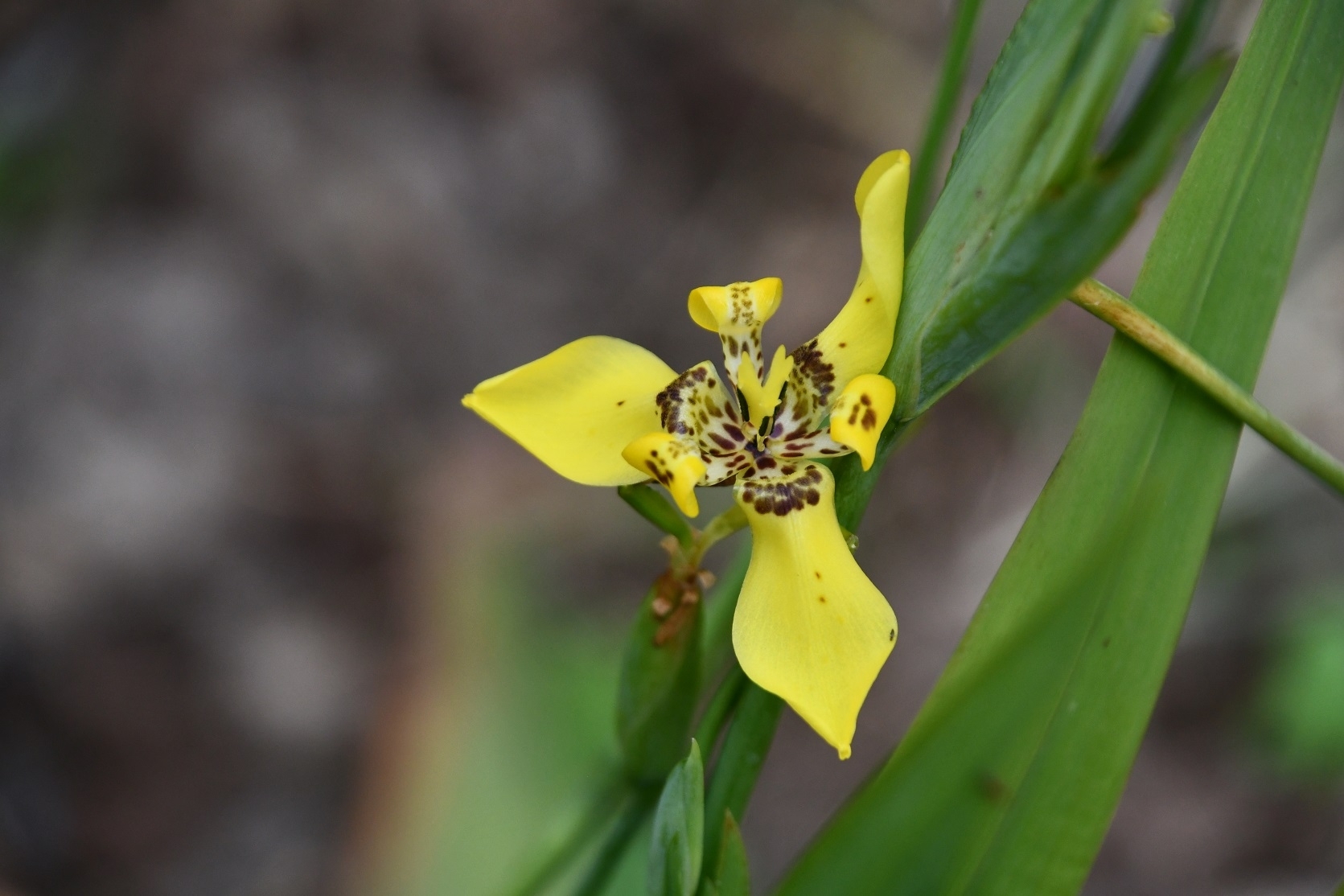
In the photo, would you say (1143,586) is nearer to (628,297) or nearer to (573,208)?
(628,297)

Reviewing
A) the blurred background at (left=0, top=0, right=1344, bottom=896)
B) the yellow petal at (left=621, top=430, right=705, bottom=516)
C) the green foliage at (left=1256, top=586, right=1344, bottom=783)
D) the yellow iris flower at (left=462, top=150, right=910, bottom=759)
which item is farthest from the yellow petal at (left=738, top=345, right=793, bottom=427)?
the green foliage at (left=1256, top=586, right=1344, bottom=783)

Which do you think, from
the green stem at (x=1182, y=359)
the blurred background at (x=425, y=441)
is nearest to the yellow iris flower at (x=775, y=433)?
the green stem at (x=1182, y=359)

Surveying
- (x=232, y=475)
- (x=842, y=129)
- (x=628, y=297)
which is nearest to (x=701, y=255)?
(x=628, y=297)

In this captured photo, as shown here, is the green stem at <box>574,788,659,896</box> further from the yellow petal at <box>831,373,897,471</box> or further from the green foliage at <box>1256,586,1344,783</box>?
the green foliage at <box>1256,586,1344,783</box>

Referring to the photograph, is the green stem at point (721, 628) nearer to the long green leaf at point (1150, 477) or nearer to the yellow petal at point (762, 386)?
the yellow petal at point (762, 386)

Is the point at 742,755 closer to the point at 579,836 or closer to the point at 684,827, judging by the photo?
the point at 684,827
